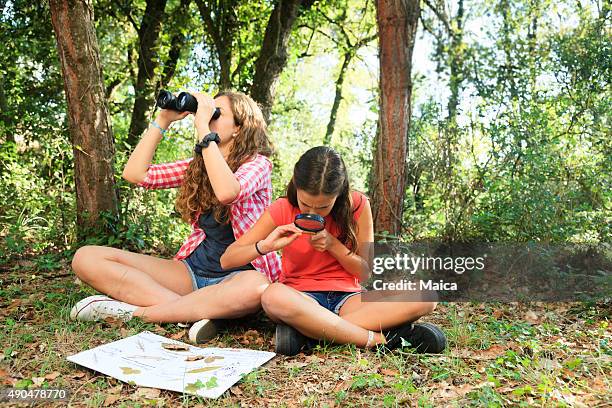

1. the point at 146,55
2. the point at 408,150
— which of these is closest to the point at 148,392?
the point at 408,150

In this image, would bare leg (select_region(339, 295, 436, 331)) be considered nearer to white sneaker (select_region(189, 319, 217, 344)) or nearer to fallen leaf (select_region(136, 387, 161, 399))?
white sneaker (select_region(189, 319, 217, 344))

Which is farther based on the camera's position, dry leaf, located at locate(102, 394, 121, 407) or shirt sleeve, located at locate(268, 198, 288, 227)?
shirt sleeve, located at locate(268, 198, 288, 227)

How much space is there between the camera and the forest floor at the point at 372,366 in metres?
2.16

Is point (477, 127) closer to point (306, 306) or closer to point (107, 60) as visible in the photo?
point (306, 306)

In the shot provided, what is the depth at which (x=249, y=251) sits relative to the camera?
112 inches

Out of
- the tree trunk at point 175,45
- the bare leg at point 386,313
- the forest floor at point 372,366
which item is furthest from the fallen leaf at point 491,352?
the tree trunk at point 175,45

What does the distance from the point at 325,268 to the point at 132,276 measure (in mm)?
1011

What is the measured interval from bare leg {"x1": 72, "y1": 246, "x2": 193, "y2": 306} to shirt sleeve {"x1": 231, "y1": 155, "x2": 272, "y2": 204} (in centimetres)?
57

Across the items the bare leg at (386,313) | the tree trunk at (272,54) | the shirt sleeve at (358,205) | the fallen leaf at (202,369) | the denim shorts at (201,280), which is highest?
the tree trunk at (272,54)

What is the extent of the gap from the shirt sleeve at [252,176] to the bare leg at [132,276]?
1.88ft

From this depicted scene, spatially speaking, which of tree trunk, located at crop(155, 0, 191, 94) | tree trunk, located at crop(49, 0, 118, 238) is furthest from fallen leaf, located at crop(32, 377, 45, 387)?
tree trunk, located at crop(155, 0, 191, 94)

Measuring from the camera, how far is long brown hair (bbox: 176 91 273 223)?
10.4 feet

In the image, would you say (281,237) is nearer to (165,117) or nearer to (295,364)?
(295,364)

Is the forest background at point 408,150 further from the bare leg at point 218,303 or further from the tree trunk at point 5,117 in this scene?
the bare leg at point 218,303
